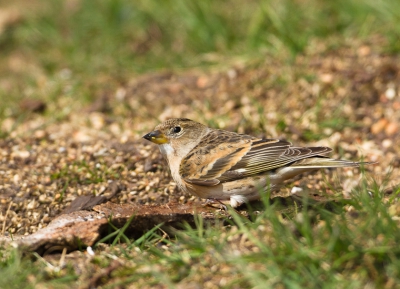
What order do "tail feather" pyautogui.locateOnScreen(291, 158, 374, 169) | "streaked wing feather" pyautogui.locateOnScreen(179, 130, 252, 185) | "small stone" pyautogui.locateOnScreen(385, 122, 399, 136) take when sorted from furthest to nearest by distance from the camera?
"small stone" pyautogui.locateOnScreen(385, 122, 399, 136) < "streaked wing feather" pyautogui.locateOnScreen(179, 130, 252, 185) < "tail feather" pyautogui.locateOnScreen(291, 158, 374, 169)

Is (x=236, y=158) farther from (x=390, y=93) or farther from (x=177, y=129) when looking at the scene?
(x=390, y=93)

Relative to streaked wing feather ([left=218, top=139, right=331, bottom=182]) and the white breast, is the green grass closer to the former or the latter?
streaked wing feather ([left=218, top=139, right=331, bottom=182])

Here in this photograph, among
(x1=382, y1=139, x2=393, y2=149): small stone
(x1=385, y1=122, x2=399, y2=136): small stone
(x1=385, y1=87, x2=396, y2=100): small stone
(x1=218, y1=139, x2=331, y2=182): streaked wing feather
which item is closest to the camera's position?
(x1=218, y1=139, x2=331, y2=182): streaked wing feather

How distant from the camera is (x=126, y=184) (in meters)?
5.16

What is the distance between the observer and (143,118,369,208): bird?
4648 mm

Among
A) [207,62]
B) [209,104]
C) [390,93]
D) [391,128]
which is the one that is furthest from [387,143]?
[207,62]

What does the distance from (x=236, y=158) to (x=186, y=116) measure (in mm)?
1919

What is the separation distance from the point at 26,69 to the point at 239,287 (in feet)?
19.6

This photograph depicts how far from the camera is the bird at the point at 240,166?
4.65 metres

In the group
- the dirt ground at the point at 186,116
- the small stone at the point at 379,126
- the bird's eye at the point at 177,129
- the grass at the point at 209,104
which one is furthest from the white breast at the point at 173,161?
the small stone at the point at 379,126

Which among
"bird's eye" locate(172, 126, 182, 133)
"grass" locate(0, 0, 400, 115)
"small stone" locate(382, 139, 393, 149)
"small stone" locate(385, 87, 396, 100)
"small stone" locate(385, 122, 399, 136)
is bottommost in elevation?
"small stone" locate(382, 139, 393, 149)

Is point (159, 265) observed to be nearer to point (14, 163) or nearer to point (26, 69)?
point (14, 163)

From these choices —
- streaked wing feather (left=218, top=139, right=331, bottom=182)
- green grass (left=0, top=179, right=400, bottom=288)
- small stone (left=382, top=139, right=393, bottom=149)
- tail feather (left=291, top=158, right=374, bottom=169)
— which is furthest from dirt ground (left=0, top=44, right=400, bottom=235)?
green grass (left=0, top=179, right=400, bottom=288)

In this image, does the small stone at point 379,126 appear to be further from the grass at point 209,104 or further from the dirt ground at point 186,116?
the grass at point 209,104
